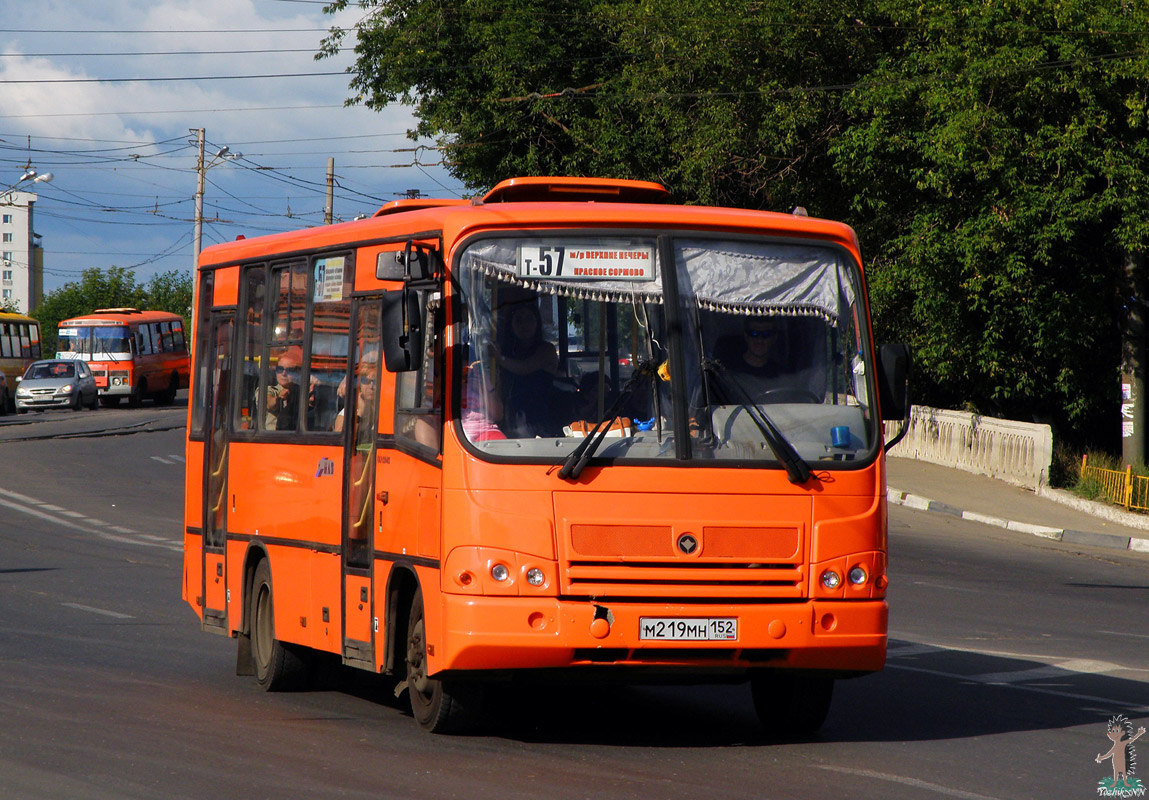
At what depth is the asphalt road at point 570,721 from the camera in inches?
273

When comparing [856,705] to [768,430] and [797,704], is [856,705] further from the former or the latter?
[768,430]

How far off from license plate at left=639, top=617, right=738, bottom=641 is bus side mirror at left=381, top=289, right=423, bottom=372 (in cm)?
169

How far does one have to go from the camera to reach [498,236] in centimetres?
794

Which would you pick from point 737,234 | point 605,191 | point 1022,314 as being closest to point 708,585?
point 737,234

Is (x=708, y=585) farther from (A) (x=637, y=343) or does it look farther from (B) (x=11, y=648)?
(B) (x=11, y=648)

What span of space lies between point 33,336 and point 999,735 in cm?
5863

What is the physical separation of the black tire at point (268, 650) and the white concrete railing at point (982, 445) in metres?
20.3

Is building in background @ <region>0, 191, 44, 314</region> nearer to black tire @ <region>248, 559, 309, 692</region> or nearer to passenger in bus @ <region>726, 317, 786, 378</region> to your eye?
black tire @ <region>248, 559, 309, 692</region>

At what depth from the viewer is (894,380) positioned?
27.0ft

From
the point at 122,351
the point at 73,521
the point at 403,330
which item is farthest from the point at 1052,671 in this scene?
the point at 122,351

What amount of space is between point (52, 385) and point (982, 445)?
107 feet

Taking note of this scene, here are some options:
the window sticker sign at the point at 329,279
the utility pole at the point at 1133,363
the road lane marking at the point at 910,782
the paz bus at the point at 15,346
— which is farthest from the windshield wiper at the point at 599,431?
the paz bus at the point at 15,346

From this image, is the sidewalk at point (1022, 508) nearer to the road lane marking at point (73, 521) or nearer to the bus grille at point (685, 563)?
the road lane marking at point (73, 521)

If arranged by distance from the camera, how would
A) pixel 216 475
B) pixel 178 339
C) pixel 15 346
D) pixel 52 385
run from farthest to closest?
pixel 178 339
pixel 15 346
pixel 52 385
pixel 216 475
